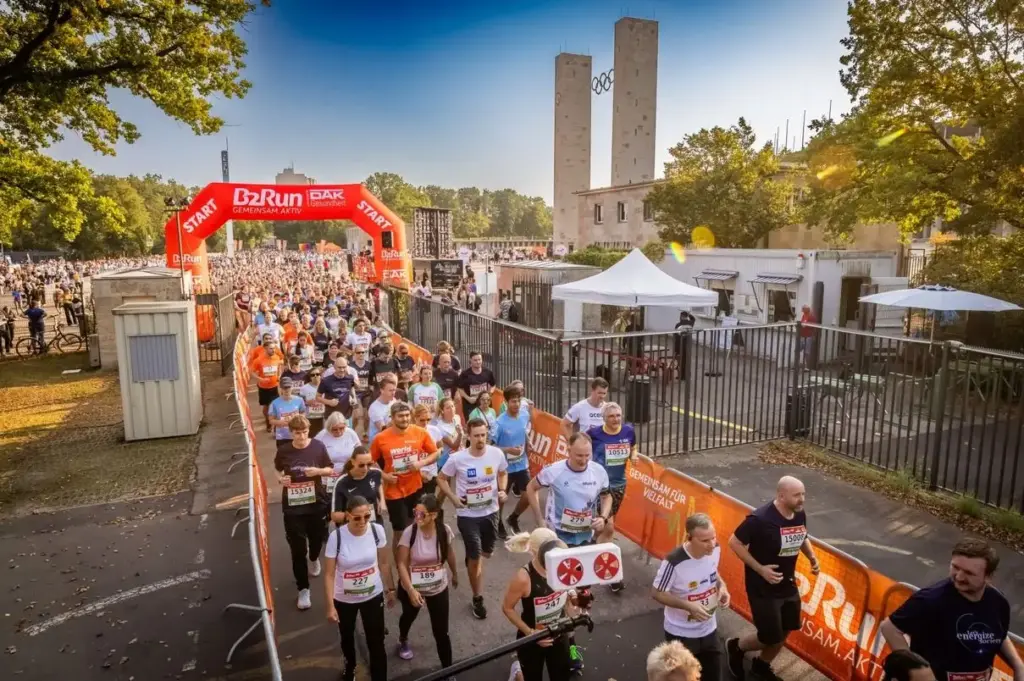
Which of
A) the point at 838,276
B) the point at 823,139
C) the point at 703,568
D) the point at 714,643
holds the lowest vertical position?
the point at 714,643

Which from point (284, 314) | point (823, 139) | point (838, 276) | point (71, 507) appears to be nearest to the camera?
point (71, 507)

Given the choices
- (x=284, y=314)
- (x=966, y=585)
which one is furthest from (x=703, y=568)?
(x=284, y=314)

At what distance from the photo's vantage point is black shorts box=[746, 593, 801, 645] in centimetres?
467

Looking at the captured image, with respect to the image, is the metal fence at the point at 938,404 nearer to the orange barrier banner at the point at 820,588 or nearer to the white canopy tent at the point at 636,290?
the white canopy tent at the point at 636,290

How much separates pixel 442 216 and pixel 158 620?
54386mm

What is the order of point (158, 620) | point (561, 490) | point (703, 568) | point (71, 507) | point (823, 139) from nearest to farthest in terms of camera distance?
point (703, 568), point (561, 490), point (158, 620), point (71, 507), point (823, 139)

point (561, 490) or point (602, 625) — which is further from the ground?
point (561, 490)

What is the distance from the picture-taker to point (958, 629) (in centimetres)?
371

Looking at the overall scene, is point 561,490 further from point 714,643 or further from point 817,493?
point 817,493

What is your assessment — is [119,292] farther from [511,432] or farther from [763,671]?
[763,671]

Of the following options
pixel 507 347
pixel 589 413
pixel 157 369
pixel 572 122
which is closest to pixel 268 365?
pixel 157 369

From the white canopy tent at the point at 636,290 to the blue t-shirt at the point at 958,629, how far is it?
10.1 m

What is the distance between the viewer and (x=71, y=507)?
884 cm

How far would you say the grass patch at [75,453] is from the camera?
935 cm
